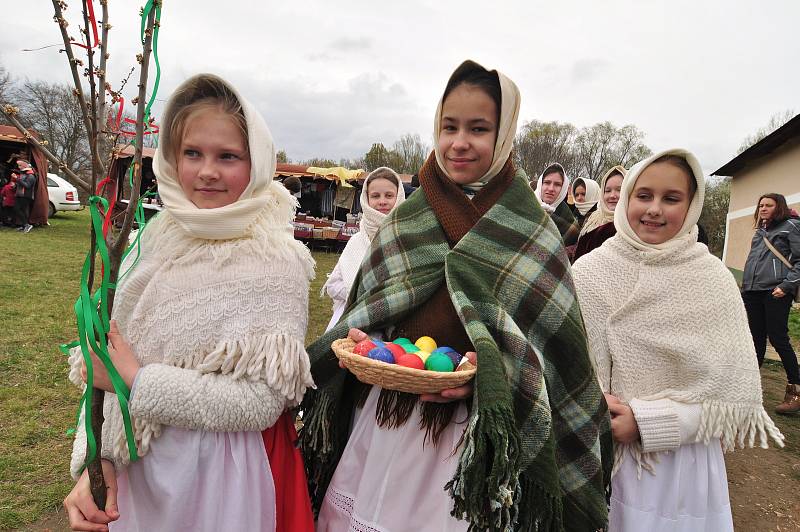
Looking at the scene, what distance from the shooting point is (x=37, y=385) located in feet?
13.5

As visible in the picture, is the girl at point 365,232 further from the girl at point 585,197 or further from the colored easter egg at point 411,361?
the colored easter egg at point 411,361

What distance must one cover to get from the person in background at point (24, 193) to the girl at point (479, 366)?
1427cm

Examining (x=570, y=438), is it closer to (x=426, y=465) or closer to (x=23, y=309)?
(x=426, y=465)

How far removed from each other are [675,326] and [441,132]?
3.89ft

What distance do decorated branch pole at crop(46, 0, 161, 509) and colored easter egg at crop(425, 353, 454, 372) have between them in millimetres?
818

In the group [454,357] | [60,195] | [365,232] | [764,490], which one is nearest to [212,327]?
[454,357]

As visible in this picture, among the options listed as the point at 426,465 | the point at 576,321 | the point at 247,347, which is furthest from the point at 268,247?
the point at 576,321

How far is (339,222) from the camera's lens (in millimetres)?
14852

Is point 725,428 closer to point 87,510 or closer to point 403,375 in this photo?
point 403,375

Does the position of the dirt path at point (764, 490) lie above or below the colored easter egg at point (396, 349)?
below

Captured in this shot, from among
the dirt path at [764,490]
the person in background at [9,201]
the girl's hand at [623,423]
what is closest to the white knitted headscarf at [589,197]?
the dirt path at [764,490]

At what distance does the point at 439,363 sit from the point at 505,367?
0.21 meters

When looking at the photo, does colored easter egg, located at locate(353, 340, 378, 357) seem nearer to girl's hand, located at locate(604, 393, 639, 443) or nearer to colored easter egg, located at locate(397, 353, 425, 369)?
colored easter egg, located at locate(397, 353, 425, 369)

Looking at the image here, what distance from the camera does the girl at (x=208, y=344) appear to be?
4.47 feet
